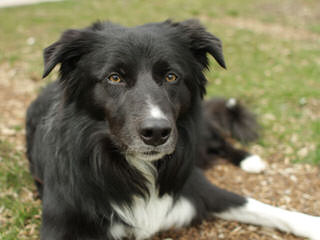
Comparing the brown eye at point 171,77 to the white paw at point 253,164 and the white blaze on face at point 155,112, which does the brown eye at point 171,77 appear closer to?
the white blaze on face at point 155,112

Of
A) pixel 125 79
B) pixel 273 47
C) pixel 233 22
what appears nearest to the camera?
pixel 125 79

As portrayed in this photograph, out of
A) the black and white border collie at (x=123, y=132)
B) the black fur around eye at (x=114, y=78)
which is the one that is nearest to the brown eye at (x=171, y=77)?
the black and white border collie at (x=123, y=132)

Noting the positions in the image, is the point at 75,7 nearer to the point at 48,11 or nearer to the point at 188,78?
the point at 48,11

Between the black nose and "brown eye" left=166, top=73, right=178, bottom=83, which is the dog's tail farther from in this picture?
the black nose

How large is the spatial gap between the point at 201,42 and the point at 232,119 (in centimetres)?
231

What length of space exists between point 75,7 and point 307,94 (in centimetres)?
913

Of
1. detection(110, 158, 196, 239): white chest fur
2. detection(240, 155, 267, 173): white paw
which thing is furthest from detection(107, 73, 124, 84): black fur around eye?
detection(240, 155, 267, 173): white paw

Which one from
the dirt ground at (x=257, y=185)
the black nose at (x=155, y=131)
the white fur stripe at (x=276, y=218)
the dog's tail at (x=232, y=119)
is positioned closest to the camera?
the black nose at (x=155, y=131)

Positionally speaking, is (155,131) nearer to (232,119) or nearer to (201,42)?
(201,42)

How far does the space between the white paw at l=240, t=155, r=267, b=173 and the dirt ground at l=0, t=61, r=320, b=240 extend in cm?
6

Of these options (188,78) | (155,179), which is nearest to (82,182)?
(155,179)

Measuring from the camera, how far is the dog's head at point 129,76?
8.53 feet

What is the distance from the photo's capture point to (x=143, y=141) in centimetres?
252

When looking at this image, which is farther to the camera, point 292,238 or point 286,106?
point 286,106
